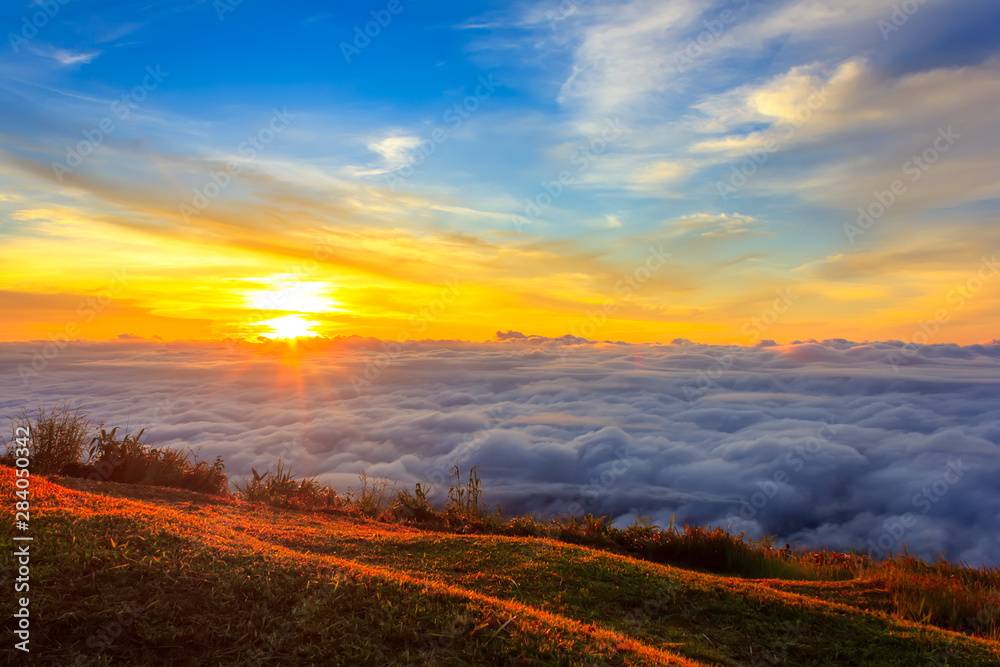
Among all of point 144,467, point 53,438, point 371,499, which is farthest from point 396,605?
point 53,438

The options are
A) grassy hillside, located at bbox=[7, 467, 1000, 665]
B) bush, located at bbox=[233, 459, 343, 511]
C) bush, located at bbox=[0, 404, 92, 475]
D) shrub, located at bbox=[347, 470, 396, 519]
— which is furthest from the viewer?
shrub, located at bbox=[347, 470, 396, 519]

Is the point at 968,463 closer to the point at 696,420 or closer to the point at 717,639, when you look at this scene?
the point at 696,420

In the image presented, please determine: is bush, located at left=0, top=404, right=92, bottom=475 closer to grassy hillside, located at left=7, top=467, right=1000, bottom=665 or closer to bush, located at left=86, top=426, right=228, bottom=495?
bush, located at left=86, top=426, right=228, bottom=495

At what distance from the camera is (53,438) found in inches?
411

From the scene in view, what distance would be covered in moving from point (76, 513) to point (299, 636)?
331cm

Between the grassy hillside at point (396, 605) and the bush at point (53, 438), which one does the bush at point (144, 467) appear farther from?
the grassy hillside at point (396, 605)

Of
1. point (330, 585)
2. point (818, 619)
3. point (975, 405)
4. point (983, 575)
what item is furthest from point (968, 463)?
point (330, 585)

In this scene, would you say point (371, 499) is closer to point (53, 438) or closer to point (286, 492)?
point (286, 492)

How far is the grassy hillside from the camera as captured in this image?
3.51m

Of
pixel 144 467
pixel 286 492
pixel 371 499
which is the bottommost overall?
pixel 371 499

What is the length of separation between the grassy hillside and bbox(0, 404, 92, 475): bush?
3.17 meters

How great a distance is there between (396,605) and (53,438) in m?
10.3

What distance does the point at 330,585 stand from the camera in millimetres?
4273

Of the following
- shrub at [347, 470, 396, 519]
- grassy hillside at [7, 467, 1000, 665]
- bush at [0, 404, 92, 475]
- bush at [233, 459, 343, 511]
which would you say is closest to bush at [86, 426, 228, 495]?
bush at [0, 404, 92, 475]
